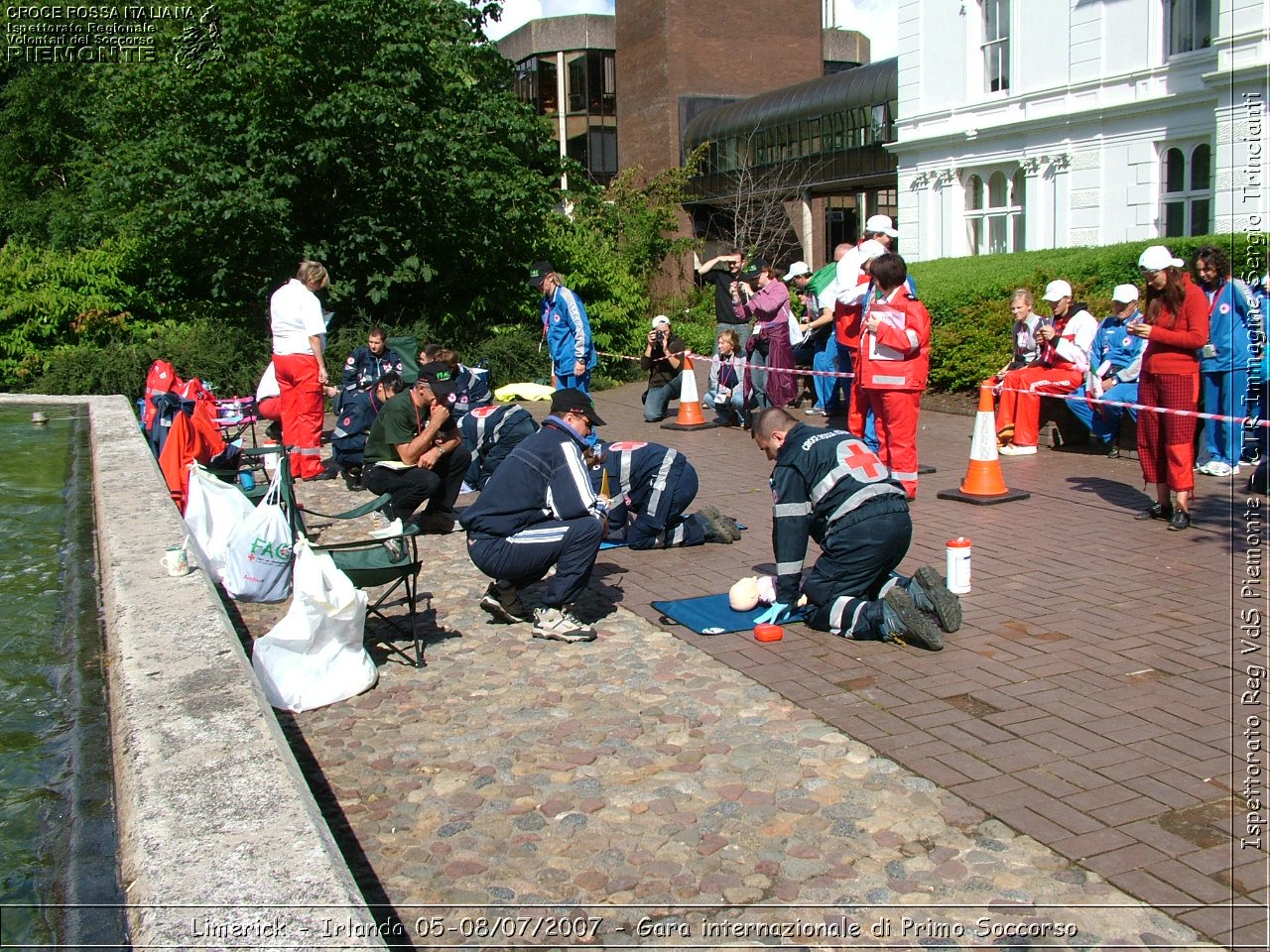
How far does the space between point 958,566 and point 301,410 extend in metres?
6.77

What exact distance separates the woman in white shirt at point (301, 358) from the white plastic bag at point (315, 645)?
18.6ft

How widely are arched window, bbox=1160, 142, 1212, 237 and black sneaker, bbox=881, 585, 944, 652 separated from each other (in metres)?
16.8

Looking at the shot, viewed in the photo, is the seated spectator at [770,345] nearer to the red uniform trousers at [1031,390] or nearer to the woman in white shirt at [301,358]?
the red uniform trousers at [1031,390]

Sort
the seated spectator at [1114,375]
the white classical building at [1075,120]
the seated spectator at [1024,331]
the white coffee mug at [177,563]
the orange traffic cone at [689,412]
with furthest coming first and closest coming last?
the white classical building at [1075,120] → the orange traffic cone at [689,412] → the seated spectator at [1024,331] → the seated spectator at [1114,375] → the white coffee mug at [177,563]

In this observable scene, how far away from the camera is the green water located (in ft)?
13.3

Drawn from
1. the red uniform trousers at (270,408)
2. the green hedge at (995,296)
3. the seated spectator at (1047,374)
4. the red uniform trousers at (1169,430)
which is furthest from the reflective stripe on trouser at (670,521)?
the green hedge at (995,296)

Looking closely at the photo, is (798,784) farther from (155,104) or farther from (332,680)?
(155,104)

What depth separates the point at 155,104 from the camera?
17.6 metres

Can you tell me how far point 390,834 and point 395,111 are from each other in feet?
47.5

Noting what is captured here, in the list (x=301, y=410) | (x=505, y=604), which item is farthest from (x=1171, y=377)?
(x=301, y=410)

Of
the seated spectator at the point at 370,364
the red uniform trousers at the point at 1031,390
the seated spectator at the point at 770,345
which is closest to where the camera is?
the red uniform trousers at the point at 1031,390

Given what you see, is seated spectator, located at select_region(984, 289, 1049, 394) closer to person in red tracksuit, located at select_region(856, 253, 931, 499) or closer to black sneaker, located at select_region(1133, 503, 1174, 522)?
person in red tracksuit, located at select_region(856, 253, 931, 499)

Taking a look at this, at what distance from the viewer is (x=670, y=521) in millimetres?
8695

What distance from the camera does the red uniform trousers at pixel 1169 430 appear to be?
8242mm
